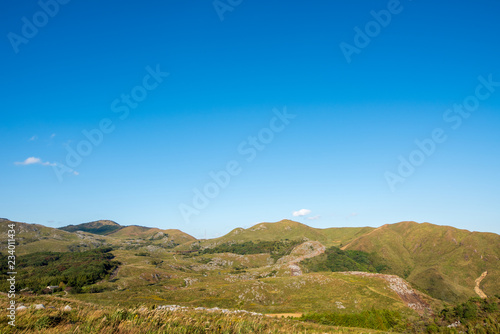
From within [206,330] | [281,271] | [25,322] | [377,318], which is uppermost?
[25,322]

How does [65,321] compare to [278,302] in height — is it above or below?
above

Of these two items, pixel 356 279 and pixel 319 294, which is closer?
pixel 319 294

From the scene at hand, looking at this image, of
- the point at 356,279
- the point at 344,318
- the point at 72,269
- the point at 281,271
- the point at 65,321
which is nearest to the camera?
the point at 65,321

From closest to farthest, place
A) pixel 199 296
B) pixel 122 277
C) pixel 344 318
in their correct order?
pixel 344 318 → pixel 199 296 → pixel 122 277

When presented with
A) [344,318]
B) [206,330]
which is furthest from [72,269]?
[206,330]

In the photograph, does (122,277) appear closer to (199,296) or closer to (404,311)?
(199,296)

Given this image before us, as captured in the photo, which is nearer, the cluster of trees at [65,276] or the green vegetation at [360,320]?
the green vegetation at [360,320]

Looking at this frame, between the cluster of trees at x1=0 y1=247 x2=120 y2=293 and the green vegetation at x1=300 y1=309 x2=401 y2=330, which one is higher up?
the green vegetation at x1=300 y1=309 x2=401 y2=330

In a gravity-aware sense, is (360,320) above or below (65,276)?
above

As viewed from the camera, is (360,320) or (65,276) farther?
(65,276)

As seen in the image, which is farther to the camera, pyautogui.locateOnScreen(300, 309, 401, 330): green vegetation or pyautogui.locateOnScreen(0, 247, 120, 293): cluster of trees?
pyautogui.locateOnScreen(0, 247, 120, 293): cluster of trees

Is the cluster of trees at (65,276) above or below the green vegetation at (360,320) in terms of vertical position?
below

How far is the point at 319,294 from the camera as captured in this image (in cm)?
12406

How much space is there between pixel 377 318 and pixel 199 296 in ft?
276
